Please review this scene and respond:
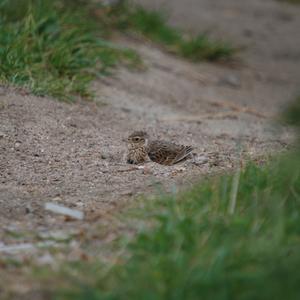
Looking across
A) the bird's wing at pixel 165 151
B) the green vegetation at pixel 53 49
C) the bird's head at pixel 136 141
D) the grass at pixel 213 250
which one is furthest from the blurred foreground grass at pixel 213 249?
the green vegetation at pixel 53 49

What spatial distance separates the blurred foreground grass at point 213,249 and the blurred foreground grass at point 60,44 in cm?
307

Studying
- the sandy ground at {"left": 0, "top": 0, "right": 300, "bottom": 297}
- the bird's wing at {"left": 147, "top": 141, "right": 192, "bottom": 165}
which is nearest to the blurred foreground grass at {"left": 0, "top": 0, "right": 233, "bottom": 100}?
the sandy ground at {"left": 0, "top": 0, "right": 300, "bottom": 297}

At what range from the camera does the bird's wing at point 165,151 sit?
5695mm

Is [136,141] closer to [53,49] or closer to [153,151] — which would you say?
[153,151]

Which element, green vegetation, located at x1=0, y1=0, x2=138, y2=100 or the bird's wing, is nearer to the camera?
the bird's wing

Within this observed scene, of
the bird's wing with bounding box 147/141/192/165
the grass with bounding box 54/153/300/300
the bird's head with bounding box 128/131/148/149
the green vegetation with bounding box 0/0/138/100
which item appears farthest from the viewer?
the green vegetation with bounding box 0/0/138/100

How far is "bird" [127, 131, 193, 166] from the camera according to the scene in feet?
18.8

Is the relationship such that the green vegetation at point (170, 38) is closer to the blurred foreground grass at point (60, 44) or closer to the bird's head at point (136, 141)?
the blurred foreground grass at point (60, 44)

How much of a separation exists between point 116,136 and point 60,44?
5.69 feet

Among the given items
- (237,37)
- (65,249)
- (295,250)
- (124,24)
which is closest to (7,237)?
(65,249)

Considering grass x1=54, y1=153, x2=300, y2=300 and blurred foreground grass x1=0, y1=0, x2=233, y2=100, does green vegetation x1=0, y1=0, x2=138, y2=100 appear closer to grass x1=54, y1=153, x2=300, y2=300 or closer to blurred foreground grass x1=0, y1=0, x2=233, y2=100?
blurred foreground grass x1=0, y1=0, x2=233, y2=100

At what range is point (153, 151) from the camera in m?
5.82

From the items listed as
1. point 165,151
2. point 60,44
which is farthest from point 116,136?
point 60,44

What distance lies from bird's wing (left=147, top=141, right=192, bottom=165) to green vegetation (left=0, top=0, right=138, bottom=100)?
1458mm
